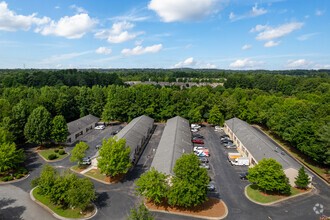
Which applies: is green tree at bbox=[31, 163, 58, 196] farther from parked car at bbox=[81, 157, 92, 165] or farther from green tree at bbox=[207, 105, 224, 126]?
green tree at bbox=[207, 105, 224, 126]

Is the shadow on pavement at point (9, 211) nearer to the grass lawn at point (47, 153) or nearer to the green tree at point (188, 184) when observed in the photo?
the grass lawn at point (47, 153)

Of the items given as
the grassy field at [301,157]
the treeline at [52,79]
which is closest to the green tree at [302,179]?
the grassy field at [301,157]

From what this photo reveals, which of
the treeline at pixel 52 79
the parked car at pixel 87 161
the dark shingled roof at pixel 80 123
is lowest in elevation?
the parked car at pixel 87 161

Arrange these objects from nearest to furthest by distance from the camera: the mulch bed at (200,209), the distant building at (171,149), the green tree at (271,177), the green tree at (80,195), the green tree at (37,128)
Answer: the green tree at (80,195) < the mulch bed at (200,209) < the green tree at (271,177) < the distant building at (171,149) < the green tree at (37,128)

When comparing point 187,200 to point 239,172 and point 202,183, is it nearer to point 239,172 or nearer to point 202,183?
point 202,183

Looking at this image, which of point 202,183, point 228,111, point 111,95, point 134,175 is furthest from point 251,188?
point 111,95

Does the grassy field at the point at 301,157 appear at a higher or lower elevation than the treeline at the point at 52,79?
lower

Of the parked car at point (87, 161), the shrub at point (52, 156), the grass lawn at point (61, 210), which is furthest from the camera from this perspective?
the shrub at point (52, 156)
